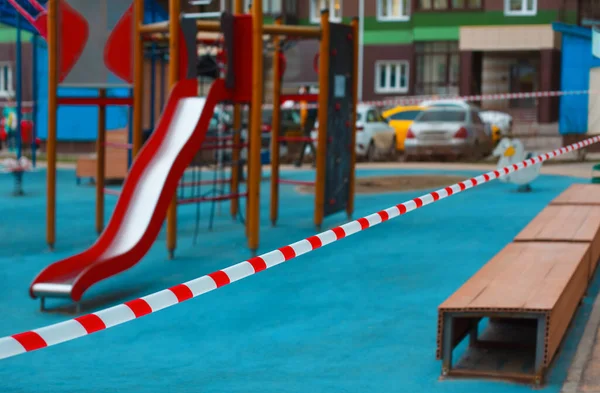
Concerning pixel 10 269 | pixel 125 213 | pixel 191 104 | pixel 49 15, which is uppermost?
pixel 49 15

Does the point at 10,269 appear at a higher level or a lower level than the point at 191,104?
lower

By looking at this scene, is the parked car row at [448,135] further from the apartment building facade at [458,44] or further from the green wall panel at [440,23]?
the green wall panel at [440,23]

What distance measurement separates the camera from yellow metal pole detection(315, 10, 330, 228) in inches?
485

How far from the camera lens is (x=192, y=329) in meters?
7.79

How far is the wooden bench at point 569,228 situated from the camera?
866 cm

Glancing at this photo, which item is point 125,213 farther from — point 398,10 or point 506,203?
point 398,10

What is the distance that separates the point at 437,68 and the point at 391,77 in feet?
7.41

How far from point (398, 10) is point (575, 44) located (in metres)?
22.5

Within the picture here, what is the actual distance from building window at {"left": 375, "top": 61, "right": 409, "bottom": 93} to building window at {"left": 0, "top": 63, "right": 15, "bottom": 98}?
626 inches

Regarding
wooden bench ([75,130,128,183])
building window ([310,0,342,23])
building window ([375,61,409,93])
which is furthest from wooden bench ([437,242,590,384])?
building window ([310,0,342,23])

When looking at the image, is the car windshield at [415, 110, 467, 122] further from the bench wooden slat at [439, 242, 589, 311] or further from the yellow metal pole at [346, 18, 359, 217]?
the bench wooden slat at [439, 242, 589, 311]

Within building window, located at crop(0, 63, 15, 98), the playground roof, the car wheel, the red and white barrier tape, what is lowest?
the car wheel

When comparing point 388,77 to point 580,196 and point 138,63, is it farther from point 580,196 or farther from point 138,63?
point 138,63

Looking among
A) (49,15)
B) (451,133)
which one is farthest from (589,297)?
(451,133)
